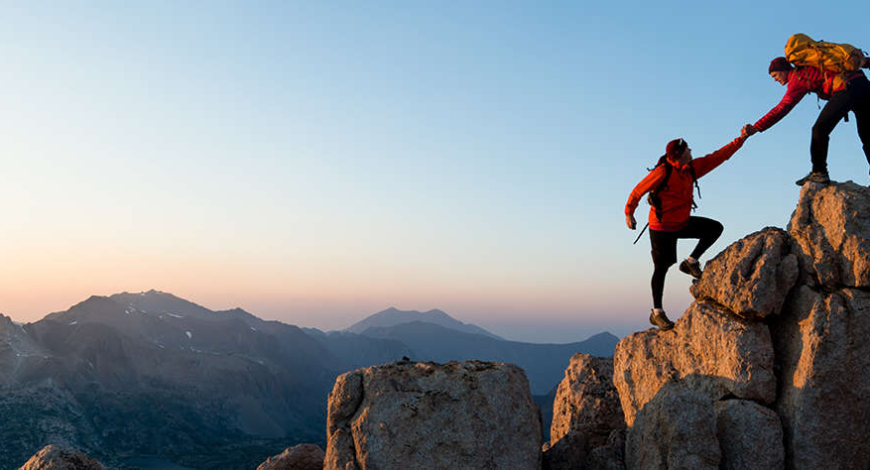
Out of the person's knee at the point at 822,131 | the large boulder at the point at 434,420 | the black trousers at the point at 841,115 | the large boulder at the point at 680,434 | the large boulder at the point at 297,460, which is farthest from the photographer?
the large boulder at the point at 297,460

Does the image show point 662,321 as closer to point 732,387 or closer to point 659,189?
point 732,387

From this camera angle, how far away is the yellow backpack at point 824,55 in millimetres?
14234

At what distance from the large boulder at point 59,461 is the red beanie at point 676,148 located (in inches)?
679

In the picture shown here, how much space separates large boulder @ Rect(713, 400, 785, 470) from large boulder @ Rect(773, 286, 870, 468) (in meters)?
0.40

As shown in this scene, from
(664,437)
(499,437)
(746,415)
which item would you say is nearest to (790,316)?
(746,415)

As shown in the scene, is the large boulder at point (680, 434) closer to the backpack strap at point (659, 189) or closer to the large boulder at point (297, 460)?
the backpack strap at point (659, 189)

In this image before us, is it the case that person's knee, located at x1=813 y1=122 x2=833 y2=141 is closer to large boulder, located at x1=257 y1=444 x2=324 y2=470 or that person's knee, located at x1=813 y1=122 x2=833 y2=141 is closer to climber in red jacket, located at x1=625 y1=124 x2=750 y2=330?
climber in red jacket, located at x1=625 y1=124 x2=750 y2=330

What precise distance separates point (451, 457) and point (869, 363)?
9.39 m

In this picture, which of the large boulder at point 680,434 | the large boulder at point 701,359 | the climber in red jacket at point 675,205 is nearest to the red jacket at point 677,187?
the climber in red jacket at point 675,205

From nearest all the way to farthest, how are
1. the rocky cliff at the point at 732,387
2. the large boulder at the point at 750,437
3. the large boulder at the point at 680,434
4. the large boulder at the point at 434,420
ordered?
the large boulder at the point at 680,434
the rocky cliff at the point at 732,387
the large boulder at the point at 750,437
the large boulder at the point at 434,420

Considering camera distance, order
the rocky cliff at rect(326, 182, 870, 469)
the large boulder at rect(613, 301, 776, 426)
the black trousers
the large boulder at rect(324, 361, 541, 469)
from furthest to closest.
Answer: the black trousers, the large boulder at rect(613, 301, 776, 426), the large boulder at rect(324, 361, 541, 469), the rocky cliff at rect(326, 182, 870, 469)

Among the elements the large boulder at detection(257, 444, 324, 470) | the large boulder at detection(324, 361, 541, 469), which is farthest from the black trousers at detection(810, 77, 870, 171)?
the large boulder at detection(257, 444, 324, 470)

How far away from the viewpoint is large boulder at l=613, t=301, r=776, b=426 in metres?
13.7

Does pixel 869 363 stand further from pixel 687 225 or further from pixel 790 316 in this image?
pixel 687 225
